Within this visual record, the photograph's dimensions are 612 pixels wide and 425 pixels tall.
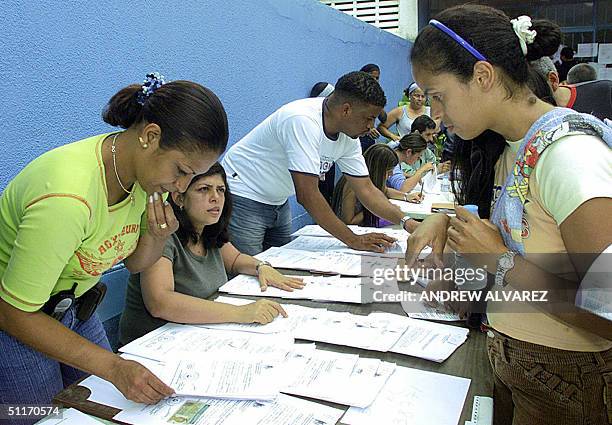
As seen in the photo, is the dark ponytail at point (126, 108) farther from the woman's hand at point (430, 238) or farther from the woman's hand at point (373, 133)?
the woman's hand at point (373, 133)

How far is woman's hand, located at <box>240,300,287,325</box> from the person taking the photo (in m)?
1.41

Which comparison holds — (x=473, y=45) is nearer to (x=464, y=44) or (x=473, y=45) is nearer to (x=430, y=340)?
(x=464, y=44)

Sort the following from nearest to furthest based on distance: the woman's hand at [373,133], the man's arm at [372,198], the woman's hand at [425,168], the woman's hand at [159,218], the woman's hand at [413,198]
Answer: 1. the woman's hand at [159,218]
2. the woman's hand at [373,133]
3. the man's arm at [372,198]
4. the woman's hand at [413,198]
5. the woman's hand at [425,168]

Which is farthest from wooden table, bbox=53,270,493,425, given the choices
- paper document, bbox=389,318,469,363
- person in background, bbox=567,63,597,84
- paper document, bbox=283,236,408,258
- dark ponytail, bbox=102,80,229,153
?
person in background, bbox=567,63,597,84

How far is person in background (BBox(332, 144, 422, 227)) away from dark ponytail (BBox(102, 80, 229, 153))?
188 cm

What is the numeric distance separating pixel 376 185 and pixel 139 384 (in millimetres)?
2458

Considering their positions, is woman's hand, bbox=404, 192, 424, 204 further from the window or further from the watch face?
the window

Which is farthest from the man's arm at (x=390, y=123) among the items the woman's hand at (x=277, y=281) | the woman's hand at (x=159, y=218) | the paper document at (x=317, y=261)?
the woman's hand at (x=159, y=218)

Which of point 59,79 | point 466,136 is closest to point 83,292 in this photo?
point 59,79

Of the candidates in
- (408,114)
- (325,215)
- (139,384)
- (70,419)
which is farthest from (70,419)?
(408,114)

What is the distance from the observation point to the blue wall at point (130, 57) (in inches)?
65.4

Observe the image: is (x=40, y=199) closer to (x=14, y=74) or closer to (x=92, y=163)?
(x=92, y=163)

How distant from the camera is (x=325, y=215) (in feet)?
7.02

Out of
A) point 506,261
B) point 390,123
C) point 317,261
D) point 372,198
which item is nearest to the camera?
point 506,261
